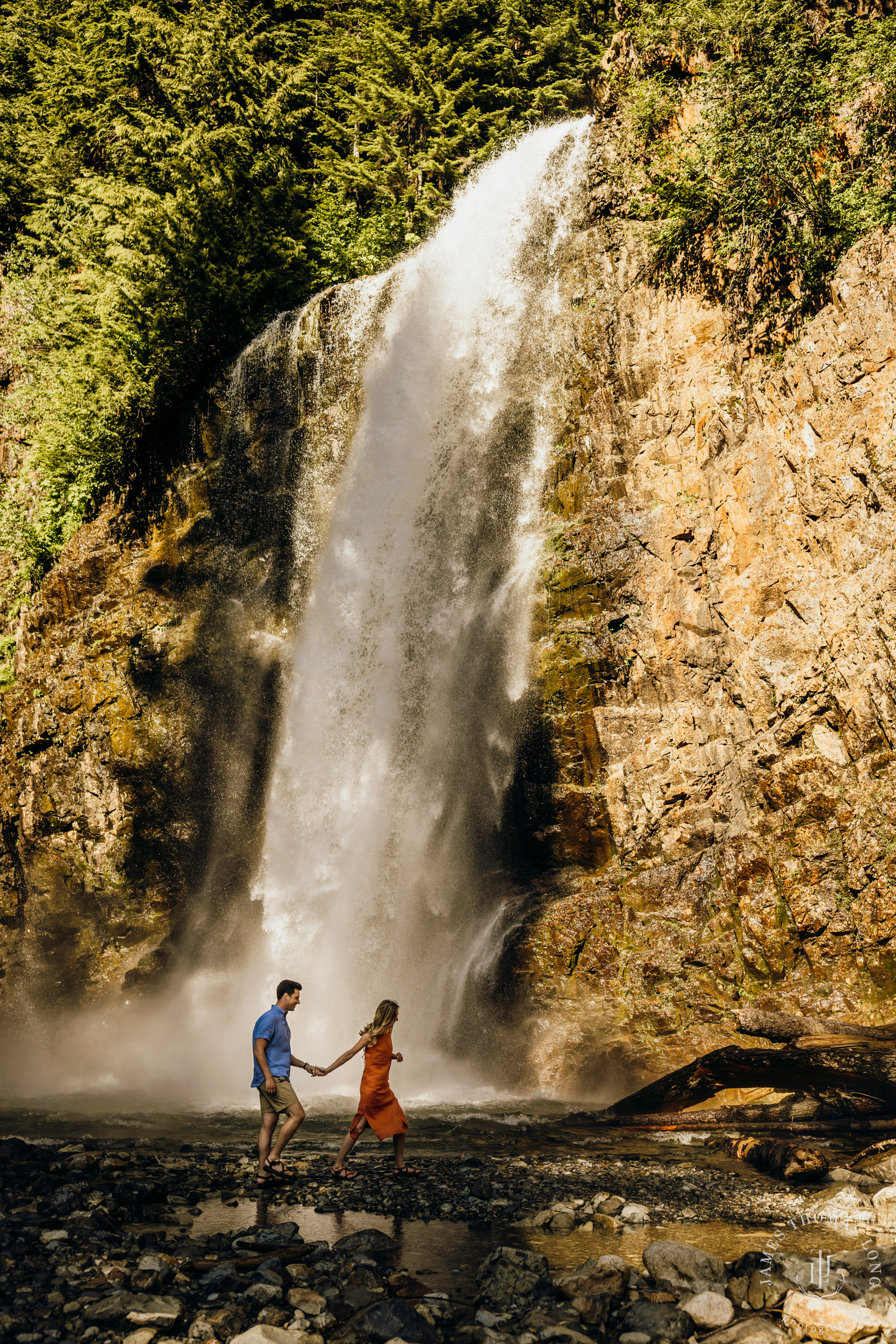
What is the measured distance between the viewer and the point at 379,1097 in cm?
716

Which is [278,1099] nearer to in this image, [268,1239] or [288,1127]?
[288,1127]

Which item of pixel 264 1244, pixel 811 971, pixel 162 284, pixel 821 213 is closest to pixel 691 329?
pixel 821 213

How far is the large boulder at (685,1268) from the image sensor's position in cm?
479

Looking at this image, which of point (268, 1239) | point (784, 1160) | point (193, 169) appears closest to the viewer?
point (268, 1239)

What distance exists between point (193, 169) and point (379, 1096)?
67.8 ft

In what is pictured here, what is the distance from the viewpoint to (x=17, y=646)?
61.9 feet

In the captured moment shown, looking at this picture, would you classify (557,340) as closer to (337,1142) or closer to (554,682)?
(554,682)

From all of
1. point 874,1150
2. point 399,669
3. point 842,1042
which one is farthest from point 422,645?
point 874,1150

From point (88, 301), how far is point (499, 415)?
11040 mm

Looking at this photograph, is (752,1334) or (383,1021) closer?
(752,1334)

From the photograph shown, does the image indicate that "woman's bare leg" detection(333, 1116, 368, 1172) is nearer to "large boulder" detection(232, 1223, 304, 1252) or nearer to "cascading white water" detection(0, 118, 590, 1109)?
"large boulder" detection(232, 1223, 304, 1252)

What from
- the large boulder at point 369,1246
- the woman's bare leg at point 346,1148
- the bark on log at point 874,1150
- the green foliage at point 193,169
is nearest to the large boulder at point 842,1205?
the bark on log at point 874,1150

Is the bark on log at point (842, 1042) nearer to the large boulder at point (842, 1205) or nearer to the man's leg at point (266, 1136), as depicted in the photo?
the large boulder at point (842, 1205)

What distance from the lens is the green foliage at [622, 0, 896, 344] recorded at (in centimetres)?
1384
